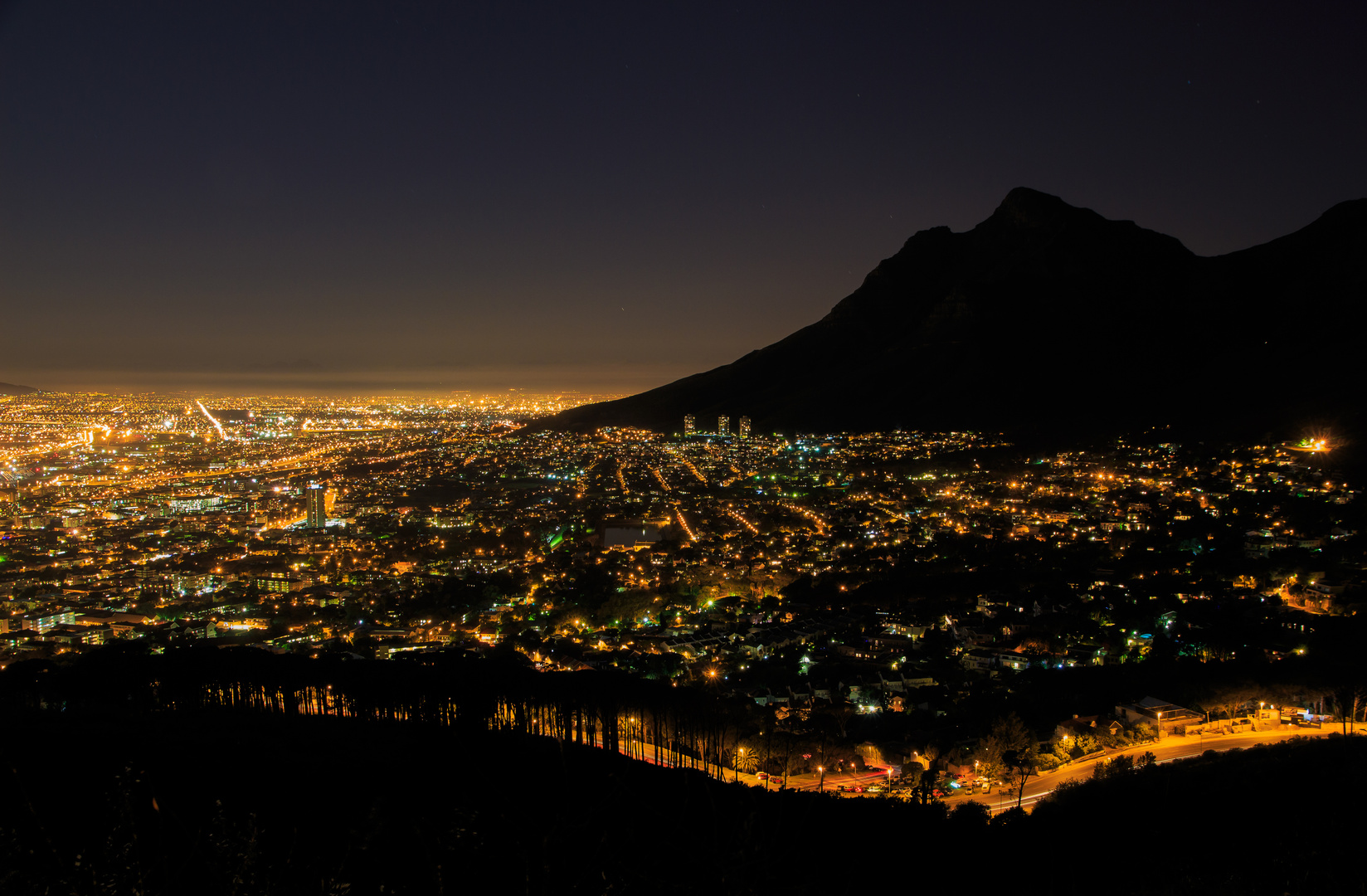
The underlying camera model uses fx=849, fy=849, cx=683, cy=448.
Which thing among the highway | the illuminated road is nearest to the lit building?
the highway

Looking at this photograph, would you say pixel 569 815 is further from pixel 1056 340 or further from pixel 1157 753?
pixel 1056 340

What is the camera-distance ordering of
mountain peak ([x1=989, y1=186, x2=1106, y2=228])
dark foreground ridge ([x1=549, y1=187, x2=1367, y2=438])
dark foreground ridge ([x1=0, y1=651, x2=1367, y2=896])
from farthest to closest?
mountain peak ([x1=989, y1=186, x2=1106, y2=228]) → dark foreground ridge ([x1=549, y1=187, x2=1367, y2=438]) → dark foreground ridge ([x1=0, y1=651, x2=1367, y2=896])

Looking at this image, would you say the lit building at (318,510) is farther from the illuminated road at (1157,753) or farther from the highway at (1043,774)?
the illuminated road at (1157,753)

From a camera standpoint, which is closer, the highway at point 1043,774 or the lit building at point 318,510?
the highway at point 1043,774

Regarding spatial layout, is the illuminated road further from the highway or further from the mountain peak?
the mountain peak

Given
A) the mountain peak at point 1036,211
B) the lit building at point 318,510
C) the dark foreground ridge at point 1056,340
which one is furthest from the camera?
the mountain peak at point 1036,211

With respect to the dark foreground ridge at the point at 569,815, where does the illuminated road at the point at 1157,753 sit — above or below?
below

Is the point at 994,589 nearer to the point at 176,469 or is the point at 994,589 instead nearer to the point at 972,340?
the point at 176,469

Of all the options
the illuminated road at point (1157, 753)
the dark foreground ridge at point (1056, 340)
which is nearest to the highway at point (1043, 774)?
the illuminated road at point (1157, 753)
